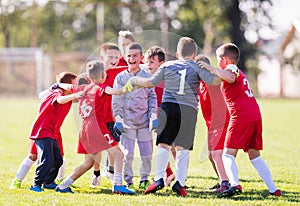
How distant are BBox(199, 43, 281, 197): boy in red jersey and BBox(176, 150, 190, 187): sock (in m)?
0.44

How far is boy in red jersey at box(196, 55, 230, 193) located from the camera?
7863 millimetres

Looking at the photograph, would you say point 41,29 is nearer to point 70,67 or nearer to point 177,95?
point 70,67

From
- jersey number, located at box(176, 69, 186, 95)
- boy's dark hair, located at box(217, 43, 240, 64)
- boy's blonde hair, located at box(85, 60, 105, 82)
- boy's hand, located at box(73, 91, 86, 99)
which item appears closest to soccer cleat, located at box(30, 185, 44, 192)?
boy's hand, located at box(73, 91, 86, 99)

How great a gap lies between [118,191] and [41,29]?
193ft

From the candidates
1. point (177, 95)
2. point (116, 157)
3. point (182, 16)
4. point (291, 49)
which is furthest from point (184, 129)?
point (291, 49)

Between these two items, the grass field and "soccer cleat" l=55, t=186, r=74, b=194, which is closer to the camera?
the grass field

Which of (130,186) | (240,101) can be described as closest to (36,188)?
(130,186)

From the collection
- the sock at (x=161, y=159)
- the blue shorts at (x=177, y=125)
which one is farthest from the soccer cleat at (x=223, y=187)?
the sock at (x=161, y=159)

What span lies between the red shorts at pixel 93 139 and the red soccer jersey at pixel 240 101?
1429 mm

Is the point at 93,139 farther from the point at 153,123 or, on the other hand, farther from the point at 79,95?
the point at 153,123

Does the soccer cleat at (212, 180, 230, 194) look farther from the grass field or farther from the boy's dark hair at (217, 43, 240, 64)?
the boy's dark hair at (217, 43, 240, 64)

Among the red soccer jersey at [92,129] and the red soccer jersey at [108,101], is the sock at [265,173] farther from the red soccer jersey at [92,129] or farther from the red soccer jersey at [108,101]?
the red soccer jersey at [108,101]

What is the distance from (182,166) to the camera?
7.36 meters

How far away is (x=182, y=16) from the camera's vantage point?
51219mm
